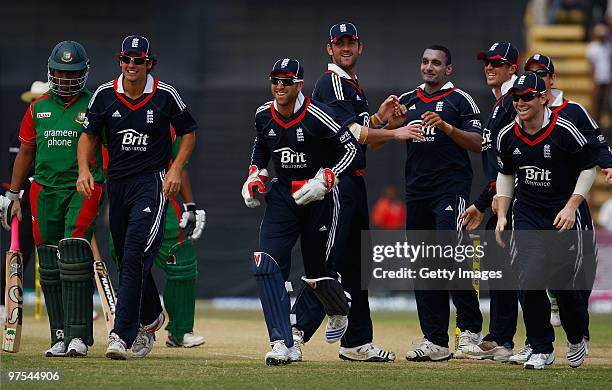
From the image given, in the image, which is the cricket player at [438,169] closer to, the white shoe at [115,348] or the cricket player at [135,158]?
the cricket player at [135,158]

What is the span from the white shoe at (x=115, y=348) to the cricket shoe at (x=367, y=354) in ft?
6.11

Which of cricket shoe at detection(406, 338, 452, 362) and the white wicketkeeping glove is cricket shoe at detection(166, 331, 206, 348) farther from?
the white wicketkeeping glove

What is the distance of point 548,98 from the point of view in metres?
9.80

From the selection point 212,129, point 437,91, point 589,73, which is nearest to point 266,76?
point 212,129

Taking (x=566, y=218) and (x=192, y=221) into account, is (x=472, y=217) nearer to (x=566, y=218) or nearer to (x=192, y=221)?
(x=566, y=218)

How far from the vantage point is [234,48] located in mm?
24016

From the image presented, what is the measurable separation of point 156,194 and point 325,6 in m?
15.3

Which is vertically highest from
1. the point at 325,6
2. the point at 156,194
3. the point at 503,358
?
the point at 325,6

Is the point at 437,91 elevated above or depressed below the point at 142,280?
above

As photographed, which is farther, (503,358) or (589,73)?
(589,73)

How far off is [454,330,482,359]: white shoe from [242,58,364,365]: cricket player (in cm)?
152

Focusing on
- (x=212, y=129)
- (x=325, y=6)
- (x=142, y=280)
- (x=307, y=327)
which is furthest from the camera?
(x=325, y=6)

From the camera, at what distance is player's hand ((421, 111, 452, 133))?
33.8 feet

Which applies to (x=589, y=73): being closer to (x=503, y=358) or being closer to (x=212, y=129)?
(x=212, y=129)
